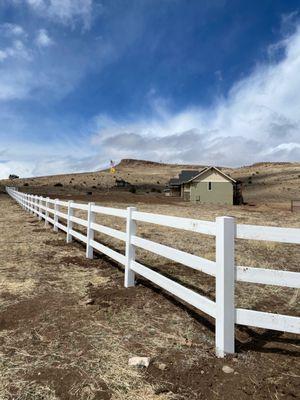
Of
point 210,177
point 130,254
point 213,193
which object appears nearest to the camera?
point 130,254

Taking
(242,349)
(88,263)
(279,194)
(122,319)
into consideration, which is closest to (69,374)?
(122,319)

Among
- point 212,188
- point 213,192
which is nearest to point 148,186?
point 212,188

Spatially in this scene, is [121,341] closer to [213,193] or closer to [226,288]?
[226,288]

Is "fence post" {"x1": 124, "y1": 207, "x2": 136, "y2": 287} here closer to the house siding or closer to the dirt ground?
the dirt ground

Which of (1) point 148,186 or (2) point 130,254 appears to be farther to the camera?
(1) point 148,186

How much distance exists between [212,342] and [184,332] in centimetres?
45

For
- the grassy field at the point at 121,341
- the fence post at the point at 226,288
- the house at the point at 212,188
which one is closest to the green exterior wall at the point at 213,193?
the house at the point at 212,188

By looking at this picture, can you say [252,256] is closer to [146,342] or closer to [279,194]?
[146,342]

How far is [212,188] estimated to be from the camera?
5559 cm

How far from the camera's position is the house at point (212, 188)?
5531 centimetres

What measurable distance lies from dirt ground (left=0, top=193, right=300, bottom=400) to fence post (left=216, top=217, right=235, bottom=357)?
0.20 meters

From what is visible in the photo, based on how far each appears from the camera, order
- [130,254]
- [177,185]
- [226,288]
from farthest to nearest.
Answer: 1. [177,185]
2. [130,254]
3. [226,288]

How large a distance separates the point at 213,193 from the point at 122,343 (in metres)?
51.9

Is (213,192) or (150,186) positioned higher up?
(150,186)
